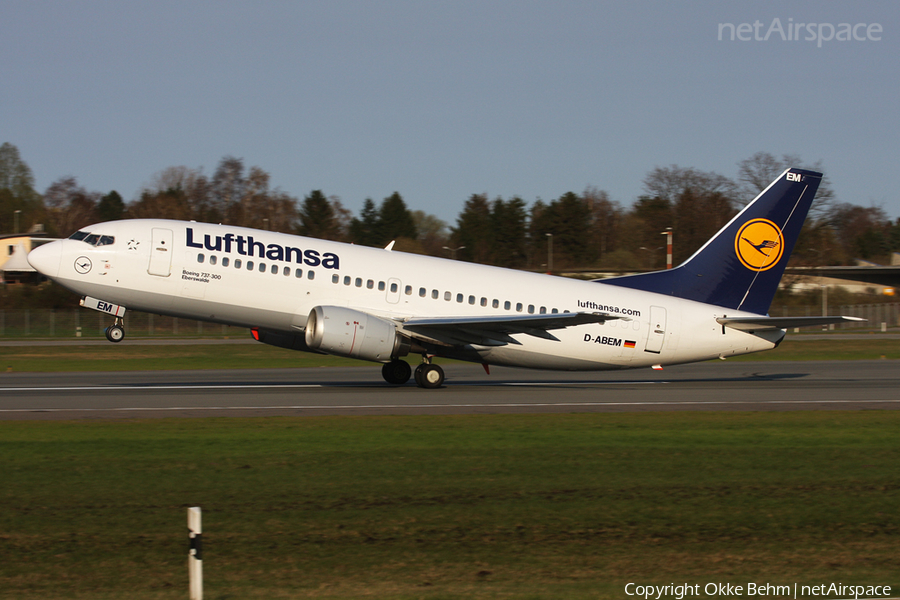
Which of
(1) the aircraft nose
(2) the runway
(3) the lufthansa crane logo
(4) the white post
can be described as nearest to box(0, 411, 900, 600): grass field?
(4) the white post

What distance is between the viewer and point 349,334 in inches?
843

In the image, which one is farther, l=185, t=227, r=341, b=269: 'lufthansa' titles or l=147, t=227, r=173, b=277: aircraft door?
l=185, t=227, r=341, b=269: 'lufthansa' titles

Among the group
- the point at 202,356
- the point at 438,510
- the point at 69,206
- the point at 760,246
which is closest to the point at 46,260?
the point at 438,510

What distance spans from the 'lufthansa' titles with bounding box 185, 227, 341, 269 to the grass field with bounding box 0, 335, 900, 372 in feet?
41.2

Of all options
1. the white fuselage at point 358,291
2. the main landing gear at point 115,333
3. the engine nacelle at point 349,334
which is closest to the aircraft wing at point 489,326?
the white fuselage at point 358,291

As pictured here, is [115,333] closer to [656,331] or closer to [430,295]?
[430,295]

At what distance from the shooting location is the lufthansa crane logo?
85.8 ft

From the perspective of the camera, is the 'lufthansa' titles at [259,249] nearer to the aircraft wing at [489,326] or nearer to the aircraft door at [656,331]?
the aircraft wing at [489,326]

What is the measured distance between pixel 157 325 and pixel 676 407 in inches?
2163

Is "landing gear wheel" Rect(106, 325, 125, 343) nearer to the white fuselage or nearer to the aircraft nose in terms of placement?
the white fuselage

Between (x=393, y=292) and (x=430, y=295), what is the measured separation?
1139mm

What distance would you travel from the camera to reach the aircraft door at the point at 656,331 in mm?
25047

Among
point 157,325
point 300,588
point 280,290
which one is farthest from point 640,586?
point 157,325

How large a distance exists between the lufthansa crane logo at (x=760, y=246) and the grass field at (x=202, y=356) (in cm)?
1455
